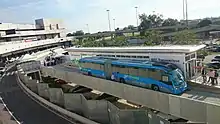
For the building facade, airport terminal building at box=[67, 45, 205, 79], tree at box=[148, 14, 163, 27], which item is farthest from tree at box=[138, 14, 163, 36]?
airport terminal building at box=[67, 45, 205, 79]

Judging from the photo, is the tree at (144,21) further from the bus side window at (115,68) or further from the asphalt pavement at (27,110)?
the bus side window at (115,68)

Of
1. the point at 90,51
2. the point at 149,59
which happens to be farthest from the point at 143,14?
the point at 149,59

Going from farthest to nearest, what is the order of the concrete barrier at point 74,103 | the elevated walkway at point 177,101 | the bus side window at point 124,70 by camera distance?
the bus side window at point 124,70, the concrete barrier at point 74,103, the elevated walkway at point 177,101

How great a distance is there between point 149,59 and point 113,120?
11.1 meters

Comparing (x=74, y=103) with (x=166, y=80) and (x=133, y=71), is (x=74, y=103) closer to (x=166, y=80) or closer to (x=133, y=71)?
(x=133, y=71)

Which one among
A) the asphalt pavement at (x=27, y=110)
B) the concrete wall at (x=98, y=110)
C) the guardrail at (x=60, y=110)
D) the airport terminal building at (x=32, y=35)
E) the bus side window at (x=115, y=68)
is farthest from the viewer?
the airport terminal building at (x=32, y=35)

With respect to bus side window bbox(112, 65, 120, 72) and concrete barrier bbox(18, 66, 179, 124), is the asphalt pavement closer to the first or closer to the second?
concrete barrier bbox(18, 66, 179, 124)

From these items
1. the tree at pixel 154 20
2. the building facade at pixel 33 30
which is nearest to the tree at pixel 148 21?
the tree at pixel 154 20

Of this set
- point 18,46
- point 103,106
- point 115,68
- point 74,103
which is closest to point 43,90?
point 74,103

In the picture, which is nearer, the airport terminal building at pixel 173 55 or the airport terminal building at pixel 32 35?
the airport terminal building at pixel 173 55

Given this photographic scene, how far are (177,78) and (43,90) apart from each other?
42.8 ft

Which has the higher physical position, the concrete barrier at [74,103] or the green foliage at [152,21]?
the green foliage at [152,21]

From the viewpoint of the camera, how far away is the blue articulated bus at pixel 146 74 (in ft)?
64.0

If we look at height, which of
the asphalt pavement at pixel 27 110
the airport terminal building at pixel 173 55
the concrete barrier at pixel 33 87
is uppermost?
the airport terminal building at pixel 173 55
